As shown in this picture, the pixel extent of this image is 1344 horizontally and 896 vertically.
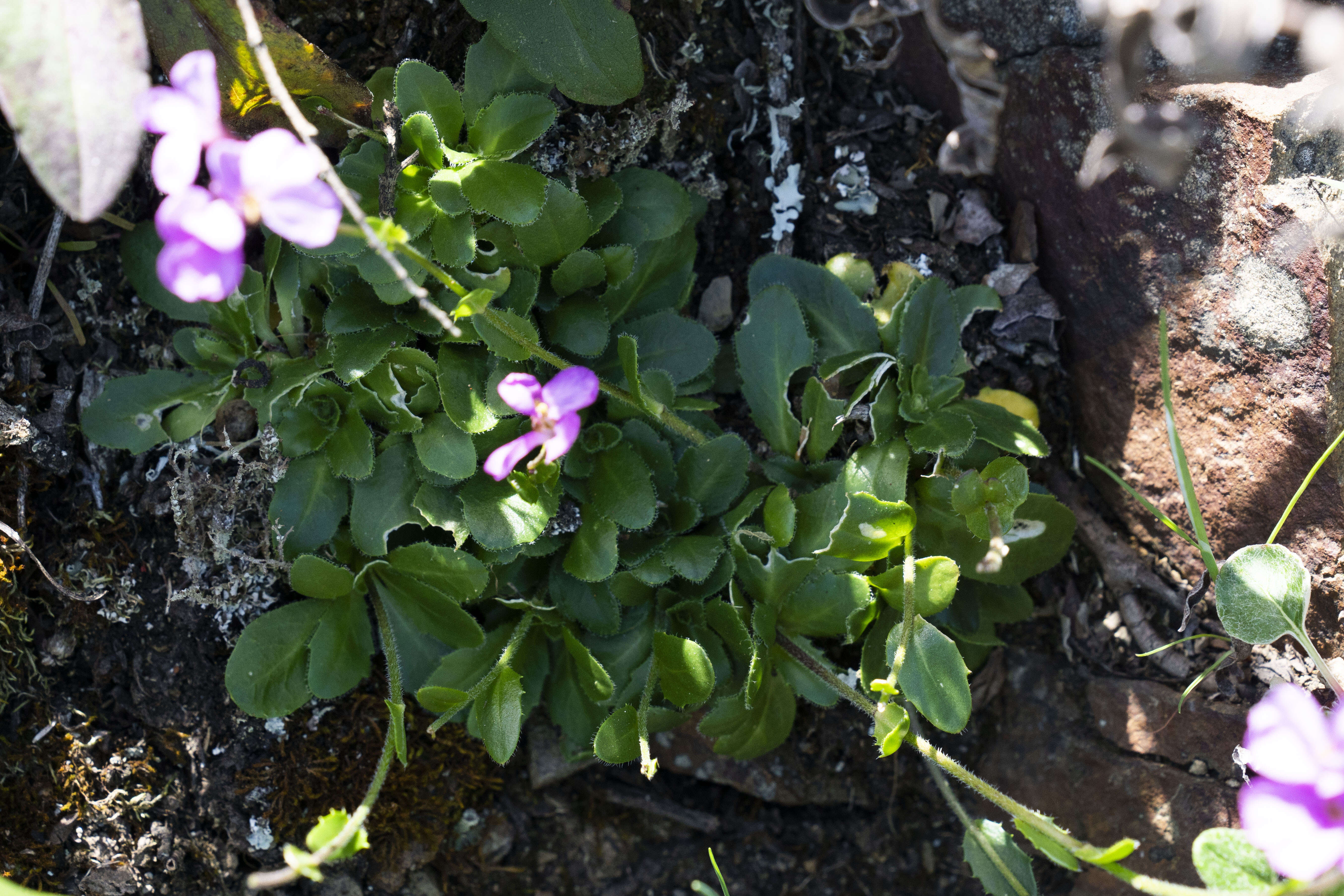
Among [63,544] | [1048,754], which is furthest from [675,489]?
[63,544]

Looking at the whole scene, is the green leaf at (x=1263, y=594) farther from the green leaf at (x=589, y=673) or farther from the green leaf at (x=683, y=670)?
the green leaf at (x=589, y=673)

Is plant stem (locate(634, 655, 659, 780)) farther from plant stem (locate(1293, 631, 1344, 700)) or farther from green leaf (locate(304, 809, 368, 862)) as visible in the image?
plant stem (locate(1293, 631, 1344, 700))

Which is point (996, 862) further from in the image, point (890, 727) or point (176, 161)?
point (176, 161)

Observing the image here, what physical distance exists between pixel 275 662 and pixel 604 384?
1048 mm

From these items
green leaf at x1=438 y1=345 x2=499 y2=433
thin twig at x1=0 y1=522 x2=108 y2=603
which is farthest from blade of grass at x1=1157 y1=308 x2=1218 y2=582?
thin twig at x1=0 y1=522 x2=108 y2=603

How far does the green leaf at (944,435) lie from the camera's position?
2.15 m

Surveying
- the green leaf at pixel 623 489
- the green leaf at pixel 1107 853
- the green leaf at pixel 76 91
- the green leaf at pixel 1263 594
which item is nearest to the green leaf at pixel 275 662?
the green leaf at pixel 623 489

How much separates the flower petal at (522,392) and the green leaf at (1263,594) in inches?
58.5

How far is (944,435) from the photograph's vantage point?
2160mm

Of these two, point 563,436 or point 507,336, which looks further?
point 507,336

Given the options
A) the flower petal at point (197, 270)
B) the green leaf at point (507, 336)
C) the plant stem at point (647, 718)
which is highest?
the flower petal at point (197, 270)

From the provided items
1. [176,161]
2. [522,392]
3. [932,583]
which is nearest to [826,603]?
[932,583]

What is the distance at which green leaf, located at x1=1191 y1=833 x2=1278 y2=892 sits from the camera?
5.11 feet

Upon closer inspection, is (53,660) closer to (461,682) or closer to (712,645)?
(461,682)
